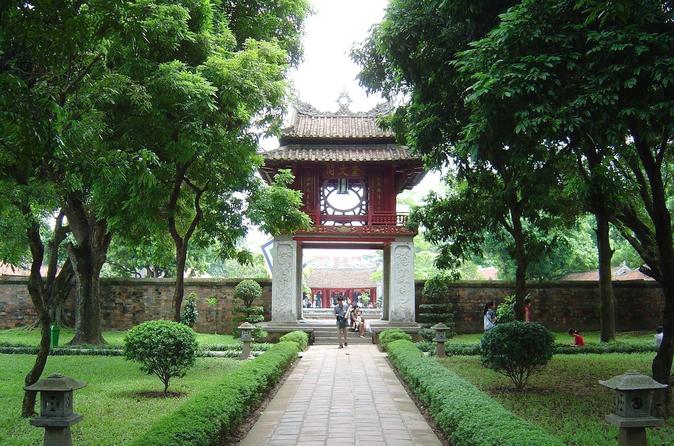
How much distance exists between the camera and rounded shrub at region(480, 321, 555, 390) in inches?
372

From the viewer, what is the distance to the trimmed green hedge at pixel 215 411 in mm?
5381

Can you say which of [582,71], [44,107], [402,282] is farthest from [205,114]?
[402,282]

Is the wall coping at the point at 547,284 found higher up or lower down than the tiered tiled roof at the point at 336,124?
lower down

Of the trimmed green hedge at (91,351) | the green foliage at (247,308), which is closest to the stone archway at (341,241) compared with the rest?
the green foliage at (247,308)

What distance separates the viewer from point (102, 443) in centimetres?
640

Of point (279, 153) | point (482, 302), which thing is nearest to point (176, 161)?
point (279, 153)

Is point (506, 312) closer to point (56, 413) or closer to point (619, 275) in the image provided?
point (56, 413)

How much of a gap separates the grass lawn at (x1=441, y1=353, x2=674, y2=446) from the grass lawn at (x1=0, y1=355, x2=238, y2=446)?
4819mm

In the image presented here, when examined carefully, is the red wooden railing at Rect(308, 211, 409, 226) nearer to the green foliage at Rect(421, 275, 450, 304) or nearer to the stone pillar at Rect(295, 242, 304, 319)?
the stone pillar at Rect(295, 242, 304, 319)

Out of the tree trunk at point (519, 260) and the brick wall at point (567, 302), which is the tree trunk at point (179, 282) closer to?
the tree trunk at point (519, 260)

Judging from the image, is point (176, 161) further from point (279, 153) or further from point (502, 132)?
point (279, 153)

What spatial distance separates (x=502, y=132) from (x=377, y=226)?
43.3ft

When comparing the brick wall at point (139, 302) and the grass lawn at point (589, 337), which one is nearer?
the grass lawn at point (589, 337)

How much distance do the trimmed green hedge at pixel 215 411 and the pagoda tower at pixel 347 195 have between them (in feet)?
32.3
